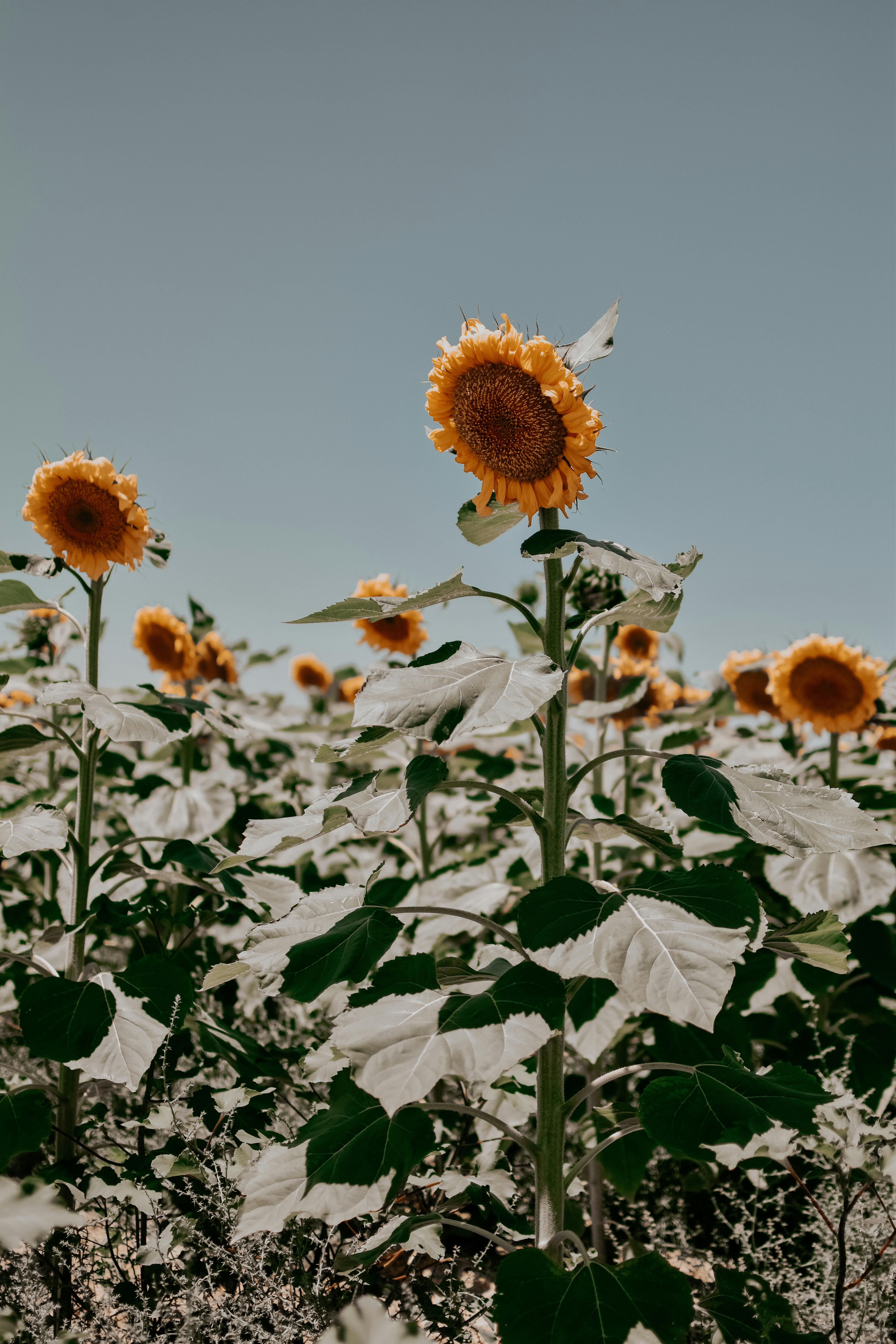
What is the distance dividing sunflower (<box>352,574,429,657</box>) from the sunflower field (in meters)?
0.76

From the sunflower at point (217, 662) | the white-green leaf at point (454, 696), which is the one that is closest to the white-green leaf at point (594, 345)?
the white-green leaf at point (454, 696)

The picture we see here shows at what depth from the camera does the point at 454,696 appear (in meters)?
1.27

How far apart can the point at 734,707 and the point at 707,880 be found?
8.21ft

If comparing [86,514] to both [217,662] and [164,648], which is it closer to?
[164,648]

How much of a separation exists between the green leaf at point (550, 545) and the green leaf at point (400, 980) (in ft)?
2.29

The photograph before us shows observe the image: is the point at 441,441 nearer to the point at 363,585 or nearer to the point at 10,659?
the point at 10,659

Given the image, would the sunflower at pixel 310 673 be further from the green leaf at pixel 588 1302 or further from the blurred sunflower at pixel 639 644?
the green leaf at pixel 588 1302

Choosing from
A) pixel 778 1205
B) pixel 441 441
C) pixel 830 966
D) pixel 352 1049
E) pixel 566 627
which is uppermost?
pixel 441 441

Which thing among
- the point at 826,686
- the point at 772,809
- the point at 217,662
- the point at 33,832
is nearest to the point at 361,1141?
the point at 772,809

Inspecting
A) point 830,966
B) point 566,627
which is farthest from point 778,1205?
point 566,627

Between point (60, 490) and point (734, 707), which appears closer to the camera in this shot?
point (60, 490)

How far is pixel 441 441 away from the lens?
1696 mm

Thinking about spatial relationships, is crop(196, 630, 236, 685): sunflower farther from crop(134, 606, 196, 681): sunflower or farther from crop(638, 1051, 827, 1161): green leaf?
crop(638, 1051, 827, 1161): green leaf

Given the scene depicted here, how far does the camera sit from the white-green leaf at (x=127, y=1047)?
5.45 feet
